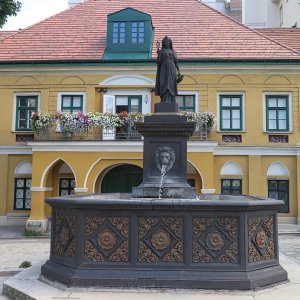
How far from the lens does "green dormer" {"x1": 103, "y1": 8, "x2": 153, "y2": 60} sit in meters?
23.4

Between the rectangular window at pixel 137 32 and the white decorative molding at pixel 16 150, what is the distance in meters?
7.44

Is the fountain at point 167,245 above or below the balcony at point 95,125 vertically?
below

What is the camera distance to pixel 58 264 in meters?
7.97

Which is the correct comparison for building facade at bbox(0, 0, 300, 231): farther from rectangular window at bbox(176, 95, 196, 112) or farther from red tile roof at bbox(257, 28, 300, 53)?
red tile roof at bbox(257, 28, 300, 53)

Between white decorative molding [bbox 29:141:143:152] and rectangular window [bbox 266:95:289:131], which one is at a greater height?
rectangular window [bbox 266:95:289:131]

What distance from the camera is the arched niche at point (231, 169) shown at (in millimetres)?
22203

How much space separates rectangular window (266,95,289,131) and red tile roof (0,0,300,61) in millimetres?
1986

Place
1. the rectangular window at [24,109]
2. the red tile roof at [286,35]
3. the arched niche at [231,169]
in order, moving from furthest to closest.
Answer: the red tile roof at [286,35], the rectangular window at [24,109], the arched niche at [231,169]

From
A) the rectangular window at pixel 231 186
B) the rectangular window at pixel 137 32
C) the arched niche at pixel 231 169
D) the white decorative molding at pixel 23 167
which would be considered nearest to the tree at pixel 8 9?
the rectangular window at pixel 137 32

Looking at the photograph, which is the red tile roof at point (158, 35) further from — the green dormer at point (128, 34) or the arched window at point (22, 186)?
the arched window at point (22, 186)

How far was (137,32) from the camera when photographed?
931 inches

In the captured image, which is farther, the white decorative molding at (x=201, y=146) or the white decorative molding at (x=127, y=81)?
the white decorative molding at (x=127, y=81)

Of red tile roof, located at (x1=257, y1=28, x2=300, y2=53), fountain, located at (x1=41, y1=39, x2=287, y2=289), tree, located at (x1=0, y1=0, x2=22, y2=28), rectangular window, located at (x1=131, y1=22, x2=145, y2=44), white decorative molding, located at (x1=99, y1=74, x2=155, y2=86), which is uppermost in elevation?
red tile roof, located at (x1=257, y1=28, x2=300, y2=53)

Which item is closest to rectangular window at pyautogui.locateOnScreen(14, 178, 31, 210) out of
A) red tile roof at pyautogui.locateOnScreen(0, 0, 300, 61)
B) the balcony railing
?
the balcony railing
